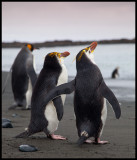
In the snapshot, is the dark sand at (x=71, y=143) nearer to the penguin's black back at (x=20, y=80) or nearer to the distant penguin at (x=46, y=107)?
the distant penguin at (x=46, y=107)

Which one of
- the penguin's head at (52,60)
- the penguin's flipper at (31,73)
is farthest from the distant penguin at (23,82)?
the penguin's head at (52,60)

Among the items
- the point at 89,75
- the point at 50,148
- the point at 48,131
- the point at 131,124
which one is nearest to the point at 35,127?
the point at 48,131

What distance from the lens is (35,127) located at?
14.8ft

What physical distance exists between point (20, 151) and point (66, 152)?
43 cm

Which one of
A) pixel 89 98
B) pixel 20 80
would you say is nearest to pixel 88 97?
pixel 89 98

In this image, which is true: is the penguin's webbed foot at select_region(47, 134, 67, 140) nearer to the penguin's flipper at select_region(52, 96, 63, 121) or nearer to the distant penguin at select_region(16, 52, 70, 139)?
the distant penguin at select_region(16, 52, 70, 139)

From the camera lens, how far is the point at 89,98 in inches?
160

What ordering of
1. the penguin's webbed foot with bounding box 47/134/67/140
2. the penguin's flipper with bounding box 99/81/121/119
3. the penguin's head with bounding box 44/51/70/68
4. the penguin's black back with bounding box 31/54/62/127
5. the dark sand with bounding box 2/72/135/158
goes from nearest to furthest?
1. the dark sand with bounding box 2/72/135/158
2. the penguin's flipper with bounding box 99/81/121/119
3. the penguin's webbed foot with bounding box 47/134/67/140
4. the penguin's black back with bounding box 31/54/62/127
5. the penguin's head with bounding box 44/51/70/68

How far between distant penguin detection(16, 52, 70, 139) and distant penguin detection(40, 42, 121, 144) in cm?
36

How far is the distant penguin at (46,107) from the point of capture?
4.48 meters

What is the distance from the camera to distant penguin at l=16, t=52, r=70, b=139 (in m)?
4.48

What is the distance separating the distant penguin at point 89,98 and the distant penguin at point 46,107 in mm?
357

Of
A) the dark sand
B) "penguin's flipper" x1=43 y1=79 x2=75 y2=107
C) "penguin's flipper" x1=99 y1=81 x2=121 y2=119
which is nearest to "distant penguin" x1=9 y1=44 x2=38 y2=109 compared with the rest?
the dark sand

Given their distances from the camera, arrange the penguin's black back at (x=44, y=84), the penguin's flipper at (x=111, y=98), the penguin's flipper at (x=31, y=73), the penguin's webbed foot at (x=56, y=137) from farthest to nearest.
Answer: the penguin's flipper at (x=31, y=73)
the penguin's black back at (x=44, y=84)
the penguin's webbed foot at (x=56, y=137)
the penguin's flipper at (x=111, y=98)
